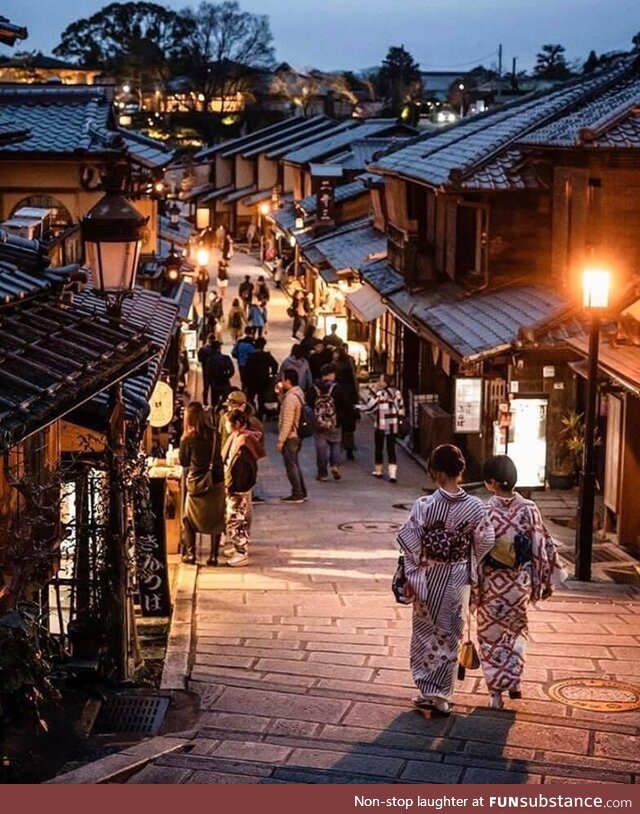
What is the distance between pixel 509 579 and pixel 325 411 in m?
12.1

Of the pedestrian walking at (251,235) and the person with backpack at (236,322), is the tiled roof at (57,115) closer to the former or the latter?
the person with backpack at (236,322)

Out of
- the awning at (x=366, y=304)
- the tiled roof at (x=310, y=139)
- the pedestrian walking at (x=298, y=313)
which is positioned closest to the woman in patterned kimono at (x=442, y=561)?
the awning at (x=366, y=304)

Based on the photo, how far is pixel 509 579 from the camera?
9117mm

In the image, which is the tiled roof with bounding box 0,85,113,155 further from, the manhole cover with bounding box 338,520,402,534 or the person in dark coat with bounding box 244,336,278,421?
the manhole cover with bounding box 338,520,402,534

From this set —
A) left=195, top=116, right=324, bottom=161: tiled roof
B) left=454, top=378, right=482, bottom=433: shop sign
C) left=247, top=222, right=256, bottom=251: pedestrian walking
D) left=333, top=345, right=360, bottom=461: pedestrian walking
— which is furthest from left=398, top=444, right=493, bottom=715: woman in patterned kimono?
left=247, top=222, right=256, bottom=251: pedestrian walking

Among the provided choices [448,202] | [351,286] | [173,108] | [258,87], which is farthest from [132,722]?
[258,87]

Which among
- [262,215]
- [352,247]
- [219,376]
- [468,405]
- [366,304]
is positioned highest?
[262,215]

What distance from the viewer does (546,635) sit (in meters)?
11.2

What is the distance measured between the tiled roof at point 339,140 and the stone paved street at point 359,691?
115ft

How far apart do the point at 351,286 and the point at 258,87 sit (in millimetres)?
76777

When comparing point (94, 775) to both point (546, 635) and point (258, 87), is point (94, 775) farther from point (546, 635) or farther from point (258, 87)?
point (258, 87)

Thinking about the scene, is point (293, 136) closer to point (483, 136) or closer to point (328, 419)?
point (483, 136)

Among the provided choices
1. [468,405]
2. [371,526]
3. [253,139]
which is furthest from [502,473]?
[253,139]

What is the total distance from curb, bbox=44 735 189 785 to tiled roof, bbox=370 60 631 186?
1504cm
